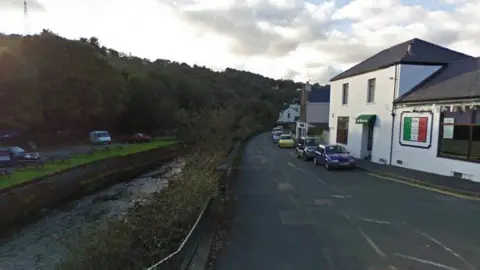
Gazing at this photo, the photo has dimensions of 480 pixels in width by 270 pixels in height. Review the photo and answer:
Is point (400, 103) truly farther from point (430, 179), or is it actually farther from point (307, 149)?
point (307, 149)

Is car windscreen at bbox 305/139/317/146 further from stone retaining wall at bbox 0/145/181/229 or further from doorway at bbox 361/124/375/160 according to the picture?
stone retaining wall at bbox 0/145/181/229

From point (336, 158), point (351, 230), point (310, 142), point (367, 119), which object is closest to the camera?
point (351, 230)

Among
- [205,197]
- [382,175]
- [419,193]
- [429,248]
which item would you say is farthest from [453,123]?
[205,197]

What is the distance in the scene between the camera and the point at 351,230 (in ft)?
27.7

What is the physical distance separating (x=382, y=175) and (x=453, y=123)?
14.2 ft

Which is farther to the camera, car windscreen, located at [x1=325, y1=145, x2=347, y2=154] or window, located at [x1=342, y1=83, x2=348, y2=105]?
window, located at [x1=342, y1=83, x2=348, y2=105]

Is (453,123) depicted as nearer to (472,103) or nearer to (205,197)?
(472,103)

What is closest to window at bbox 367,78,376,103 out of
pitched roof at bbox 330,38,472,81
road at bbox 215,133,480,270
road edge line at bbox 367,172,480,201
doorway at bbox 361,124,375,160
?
pitched roof at bbox 330,38,472,81

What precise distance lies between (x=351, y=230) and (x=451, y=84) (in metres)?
13.9

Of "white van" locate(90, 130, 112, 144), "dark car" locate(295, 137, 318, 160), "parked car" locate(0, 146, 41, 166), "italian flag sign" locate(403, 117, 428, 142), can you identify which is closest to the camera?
"italian flag sign" locate(403, 117, 428, 142)

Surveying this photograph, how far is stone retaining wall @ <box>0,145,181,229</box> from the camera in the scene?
1473 cm

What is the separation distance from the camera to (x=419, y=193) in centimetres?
1342

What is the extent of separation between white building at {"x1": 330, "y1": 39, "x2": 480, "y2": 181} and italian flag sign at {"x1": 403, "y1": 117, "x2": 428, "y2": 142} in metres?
0.05

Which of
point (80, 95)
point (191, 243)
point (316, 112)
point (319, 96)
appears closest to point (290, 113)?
point (319, 96)
